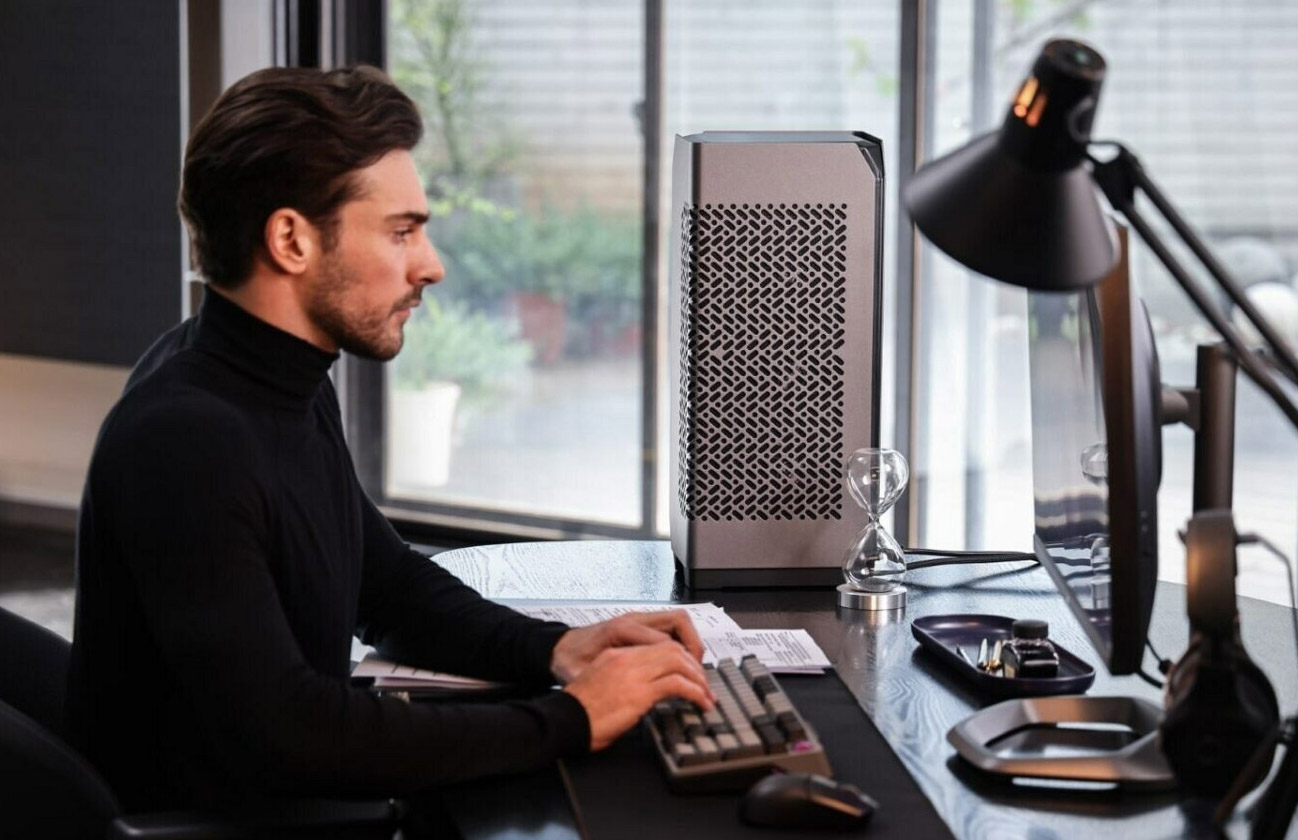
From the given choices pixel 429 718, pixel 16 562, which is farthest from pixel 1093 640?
pixel 16 562

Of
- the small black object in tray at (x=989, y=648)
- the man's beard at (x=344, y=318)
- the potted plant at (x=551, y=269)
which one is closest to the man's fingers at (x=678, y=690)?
the small black object in tray at (x=989, y=648)

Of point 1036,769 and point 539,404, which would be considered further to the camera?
point 539,404

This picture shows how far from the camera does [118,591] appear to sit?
52.6 inches

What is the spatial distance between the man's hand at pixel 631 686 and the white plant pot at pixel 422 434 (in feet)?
10.0

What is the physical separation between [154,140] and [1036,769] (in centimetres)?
347

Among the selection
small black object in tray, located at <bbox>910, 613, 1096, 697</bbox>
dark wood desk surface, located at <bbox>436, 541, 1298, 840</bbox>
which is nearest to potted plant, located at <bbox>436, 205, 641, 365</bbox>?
dark wood desk surface, located at <bbox>436, 541, 1298, 840</bbox>

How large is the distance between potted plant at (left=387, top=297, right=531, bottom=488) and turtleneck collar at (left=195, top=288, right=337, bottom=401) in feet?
9.11

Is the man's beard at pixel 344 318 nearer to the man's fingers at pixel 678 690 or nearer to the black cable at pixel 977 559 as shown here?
the man's fingers at pixel 678 690

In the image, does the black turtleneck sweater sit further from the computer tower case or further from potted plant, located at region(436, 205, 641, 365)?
potted plant, located at region(436, 205, 641, 365)

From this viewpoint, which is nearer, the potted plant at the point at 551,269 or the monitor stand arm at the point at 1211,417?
the monitor stand arm at the point at 1211,417

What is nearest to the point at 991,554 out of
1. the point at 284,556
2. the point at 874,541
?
the point at 874,541

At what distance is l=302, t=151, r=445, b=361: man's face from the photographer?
146 centimetres

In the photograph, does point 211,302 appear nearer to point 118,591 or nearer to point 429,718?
point 118,591

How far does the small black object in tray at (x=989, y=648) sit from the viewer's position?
1419mm
